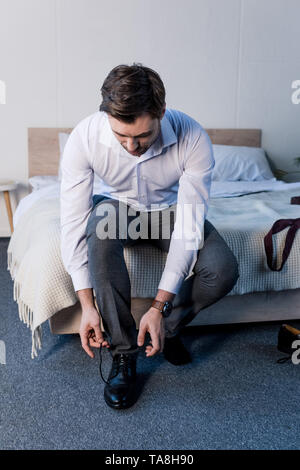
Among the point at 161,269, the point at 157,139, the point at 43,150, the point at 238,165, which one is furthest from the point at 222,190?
the point at 43,150

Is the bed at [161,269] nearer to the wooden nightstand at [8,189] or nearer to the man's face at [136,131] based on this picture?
the man's face at [136,131]

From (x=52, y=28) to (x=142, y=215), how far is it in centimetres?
235

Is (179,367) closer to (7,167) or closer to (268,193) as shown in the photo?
(268,193)

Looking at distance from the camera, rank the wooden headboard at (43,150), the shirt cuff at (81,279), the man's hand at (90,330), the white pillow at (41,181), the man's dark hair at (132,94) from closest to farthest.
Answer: the man's dark hair at (132,94) → the man's hand at (90,330) → the shirt cuff at (81,279) → the white pillow at (41,181) → the wooden headboard at (43,150)

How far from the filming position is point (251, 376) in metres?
1.58

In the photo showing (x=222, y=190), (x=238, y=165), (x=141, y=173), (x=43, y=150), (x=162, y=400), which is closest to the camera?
(x=162, y=400)

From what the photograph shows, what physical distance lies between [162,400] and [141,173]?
73 cm

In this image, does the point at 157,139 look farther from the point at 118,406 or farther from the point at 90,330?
the point at 118,406

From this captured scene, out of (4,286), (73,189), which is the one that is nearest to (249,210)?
(73,189)

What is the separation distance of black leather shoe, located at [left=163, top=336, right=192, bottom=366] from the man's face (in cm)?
71

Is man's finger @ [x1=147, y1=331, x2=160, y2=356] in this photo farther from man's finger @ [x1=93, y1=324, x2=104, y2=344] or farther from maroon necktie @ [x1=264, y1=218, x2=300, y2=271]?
maroon necktie @ [x1=264, y1=218, x2=300, y2=271]

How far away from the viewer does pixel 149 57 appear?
3.55 m

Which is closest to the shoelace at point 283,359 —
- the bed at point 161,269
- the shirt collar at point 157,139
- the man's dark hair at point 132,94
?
the bed at point 161,269

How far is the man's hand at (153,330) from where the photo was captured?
4.26 ft
